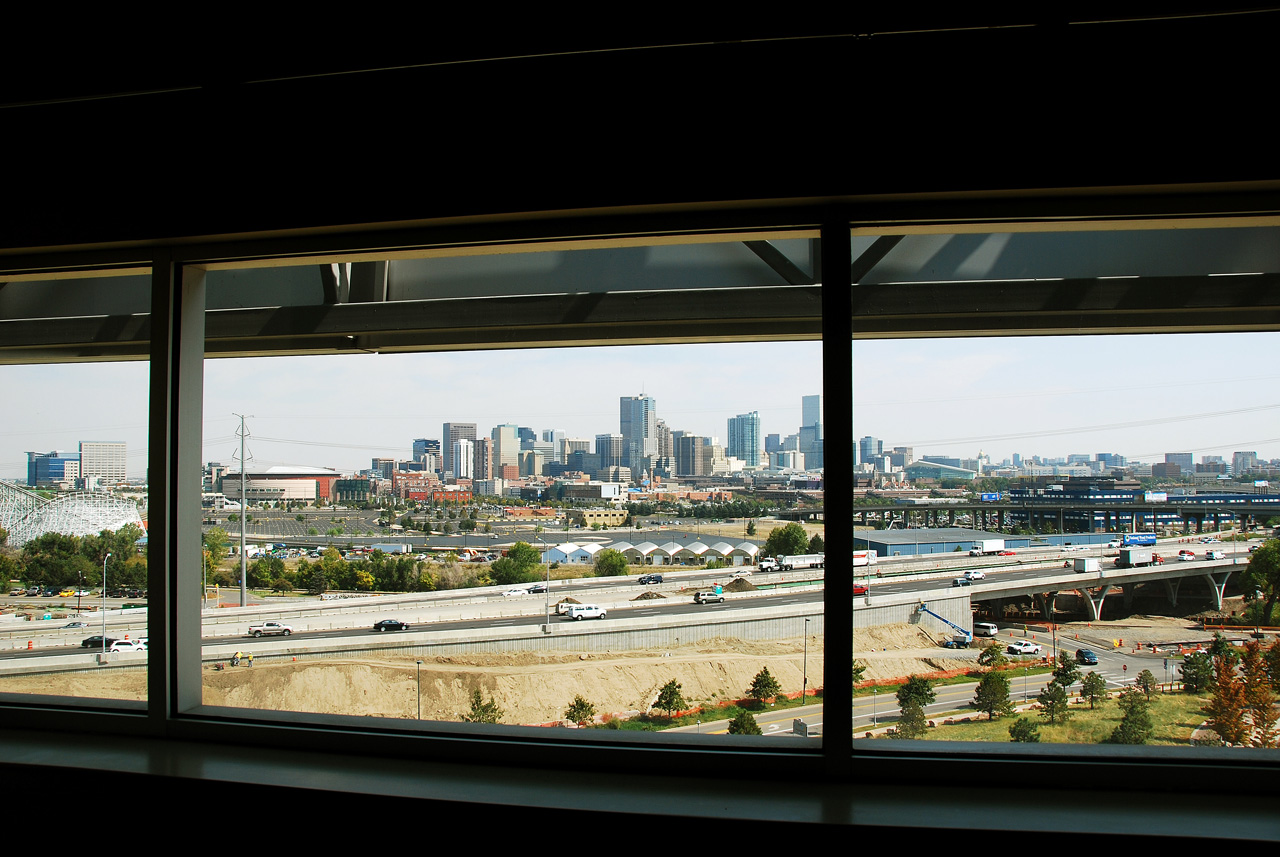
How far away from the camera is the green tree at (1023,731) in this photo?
1478 mm

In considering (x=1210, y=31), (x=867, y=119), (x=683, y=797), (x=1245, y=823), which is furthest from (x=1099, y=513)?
(x=683, y=797)

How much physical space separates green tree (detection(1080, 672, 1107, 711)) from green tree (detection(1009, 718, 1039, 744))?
1.01ft

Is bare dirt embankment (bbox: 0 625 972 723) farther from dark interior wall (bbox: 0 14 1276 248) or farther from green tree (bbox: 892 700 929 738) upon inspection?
dark interior wall (bbox: 0 14 1276 248)

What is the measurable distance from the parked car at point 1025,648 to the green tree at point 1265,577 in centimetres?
61

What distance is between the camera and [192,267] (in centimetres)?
163

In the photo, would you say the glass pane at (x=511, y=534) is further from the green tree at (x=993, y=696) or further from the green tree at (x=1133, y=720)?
the green tree at (x=1133, y=720)

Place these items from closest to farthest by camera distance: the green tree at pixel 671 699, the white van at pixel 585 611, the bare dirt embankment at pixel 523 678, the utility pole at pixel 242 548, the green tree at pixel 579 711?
the bare dirt embankment at pixel 523 678, the green tree at pixel 671 699, the utility pole at pixel 242 548, the green tree at pixel 579 711, the white van at pixel 585 611

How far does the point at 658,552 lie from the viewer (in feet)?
8.02

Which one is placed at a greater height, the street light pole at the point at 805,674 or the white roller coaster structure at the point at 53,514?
the white roller coaster structure at the point at 53,514

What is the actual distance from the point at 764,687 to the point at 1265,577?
5.22 ft

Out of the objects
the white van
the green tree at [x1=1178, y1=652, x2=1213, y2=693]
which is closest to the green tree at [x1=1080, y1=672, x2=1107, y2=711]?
the green tree at [x1=1178, y1=652, x2=1213, y2=693]

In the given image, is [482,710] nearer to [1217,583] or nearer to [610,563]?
[610,563]

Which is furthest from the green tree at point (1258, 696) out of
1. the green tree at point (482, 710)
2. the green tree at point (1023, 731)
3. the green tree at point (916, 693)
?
the green tree at point (482, 710)

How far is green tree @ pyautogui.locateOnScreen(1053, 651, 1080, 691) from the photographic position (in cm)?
182
